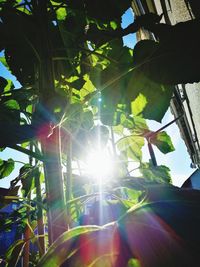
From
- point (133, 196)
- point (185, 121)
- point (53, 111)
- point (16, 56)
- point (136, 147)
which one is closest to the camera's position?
point (53, 111)

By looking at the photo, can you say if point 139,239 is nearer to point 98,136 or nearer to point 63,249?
point 63,249

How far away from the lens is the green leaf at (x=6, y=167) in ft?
4.29

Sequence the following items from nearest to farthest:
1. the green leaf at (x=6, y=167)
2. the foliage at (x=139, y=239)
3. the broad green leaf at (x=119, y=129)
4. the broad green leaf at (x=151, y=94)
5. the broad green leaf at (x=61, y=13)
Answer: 1. the foliage at (x=139, y=239)
2. the broad green leaf at (x=151, y=94)
3. the broad green leaf at (x=61, y=13)
4. the green leaf at (x=6, y=167)
5. the broad green leaf at (x=119, y=129)

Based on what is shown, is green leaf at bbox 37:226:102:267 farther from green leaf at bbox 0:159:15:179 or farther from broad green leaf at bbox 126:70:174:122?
green leaf at bbox 0:159:15:179

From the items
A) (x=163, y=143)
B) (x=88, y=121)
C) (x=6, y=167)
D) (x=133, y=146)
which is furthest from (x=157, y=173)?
(x=6, y=167)

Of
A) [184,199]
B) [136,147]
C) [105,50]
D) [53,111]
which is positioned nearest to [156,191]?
[184,199]

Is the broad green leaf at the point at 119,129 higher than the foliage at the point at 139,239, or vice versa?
the broad green leaf at the point at 119,129

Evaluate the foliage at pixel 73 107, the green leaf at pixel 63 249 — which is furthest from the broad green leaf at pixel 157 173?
the green leaf at pixel 63 249

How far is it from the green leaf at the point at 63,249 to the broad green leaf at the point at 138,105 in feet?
1.96

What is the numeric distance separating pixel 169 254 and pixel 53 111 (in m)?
0.41

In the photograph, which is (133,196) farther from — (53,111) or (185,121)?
(185,121)

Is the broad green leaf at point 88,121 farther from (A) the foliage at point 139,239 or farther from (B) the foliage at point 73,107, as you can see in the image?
(A) the foliage at point 139,239

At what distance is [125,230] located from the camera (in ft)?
0.66

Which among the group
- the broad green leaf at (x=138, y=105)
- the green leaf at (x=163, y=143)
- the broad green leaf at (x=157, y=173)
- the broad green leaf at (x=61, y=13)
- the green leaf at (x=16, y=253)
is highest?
the broad green leaf at (x=61, y=13)
